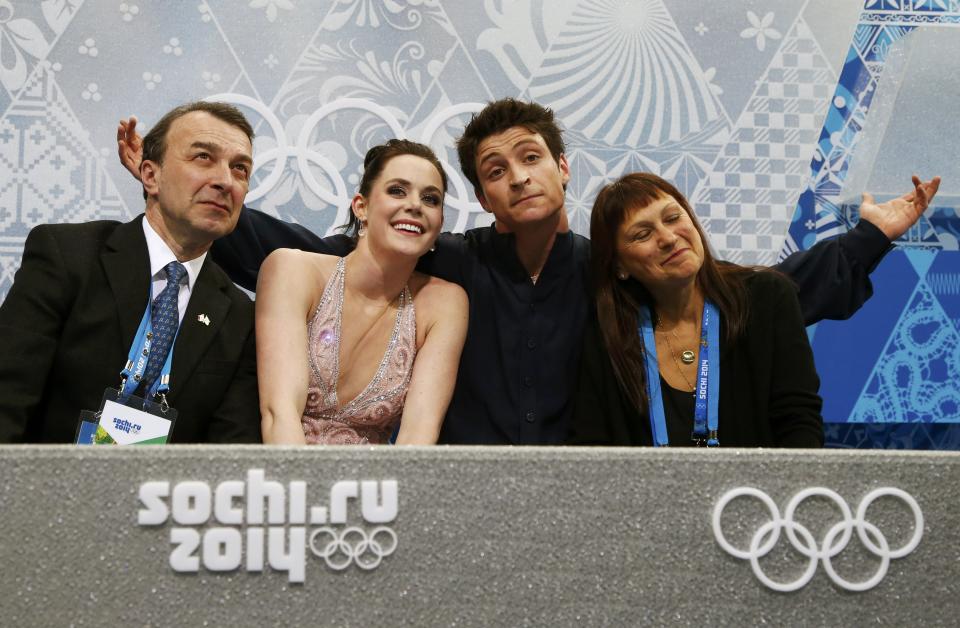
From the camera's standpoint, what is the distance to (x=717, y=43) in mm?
3125

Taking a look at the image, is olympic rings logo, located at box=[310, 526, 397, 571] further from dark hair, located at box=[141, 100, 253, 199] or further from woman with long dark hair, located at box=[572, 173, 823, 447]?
dark hair, located at box=[141, 100, 253, 199]

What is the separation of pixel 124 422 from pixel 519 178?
1175 millimetres

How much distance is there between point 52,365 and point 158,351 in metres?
0.23

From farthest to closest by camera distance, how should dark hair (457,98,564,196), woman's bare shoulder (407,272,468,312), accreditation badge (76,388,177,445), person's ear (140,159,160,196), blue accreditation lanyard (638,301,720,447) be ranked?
1. dark hair (457,98,564,196)
2. woman's bare shoulder (407,272,468,312)
3. person's ear (140,159,160,196)
4. blue accreditation lanyard (638,301,720,447)
5. accreditation badge (76,388,177,445)

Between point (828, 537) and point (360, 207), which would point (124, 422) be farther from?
point (828, 537)

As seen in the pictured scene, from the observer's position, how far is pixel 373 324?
7.22 feet

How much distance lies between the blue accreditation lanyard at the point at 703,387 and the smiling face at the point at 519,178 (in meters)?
0.44

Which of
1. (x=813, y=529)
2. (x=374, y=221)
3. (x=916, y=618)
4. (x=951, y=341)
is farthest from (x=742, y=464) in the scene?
(x=951, y=341)

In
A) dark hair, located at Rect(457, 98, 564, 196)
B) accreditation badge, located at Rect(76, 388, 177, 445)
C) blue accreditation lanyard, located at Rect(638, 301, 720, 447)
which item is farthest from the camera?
dark hair, located at Rect(457, 98, 564, 196)

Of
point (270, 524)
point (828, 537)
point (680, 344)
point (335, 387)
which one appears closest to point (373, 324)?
point (335, 387)

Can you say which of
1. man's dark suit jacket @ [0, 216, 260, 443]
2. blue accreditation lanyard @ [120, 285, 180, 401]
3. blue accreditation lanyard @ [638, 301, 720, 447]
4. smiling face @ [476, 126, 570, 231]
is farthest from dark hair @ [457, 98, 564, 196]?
blue accreditation lanyard @ [120, 285, 180, 401]

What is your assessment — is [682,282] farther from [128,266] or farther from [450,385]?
[128,266]

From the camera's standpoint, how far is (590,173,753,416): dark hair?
215 cm

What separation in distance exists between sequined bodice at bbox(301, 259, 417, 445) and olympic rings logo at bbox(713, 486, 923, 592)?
1.20m
